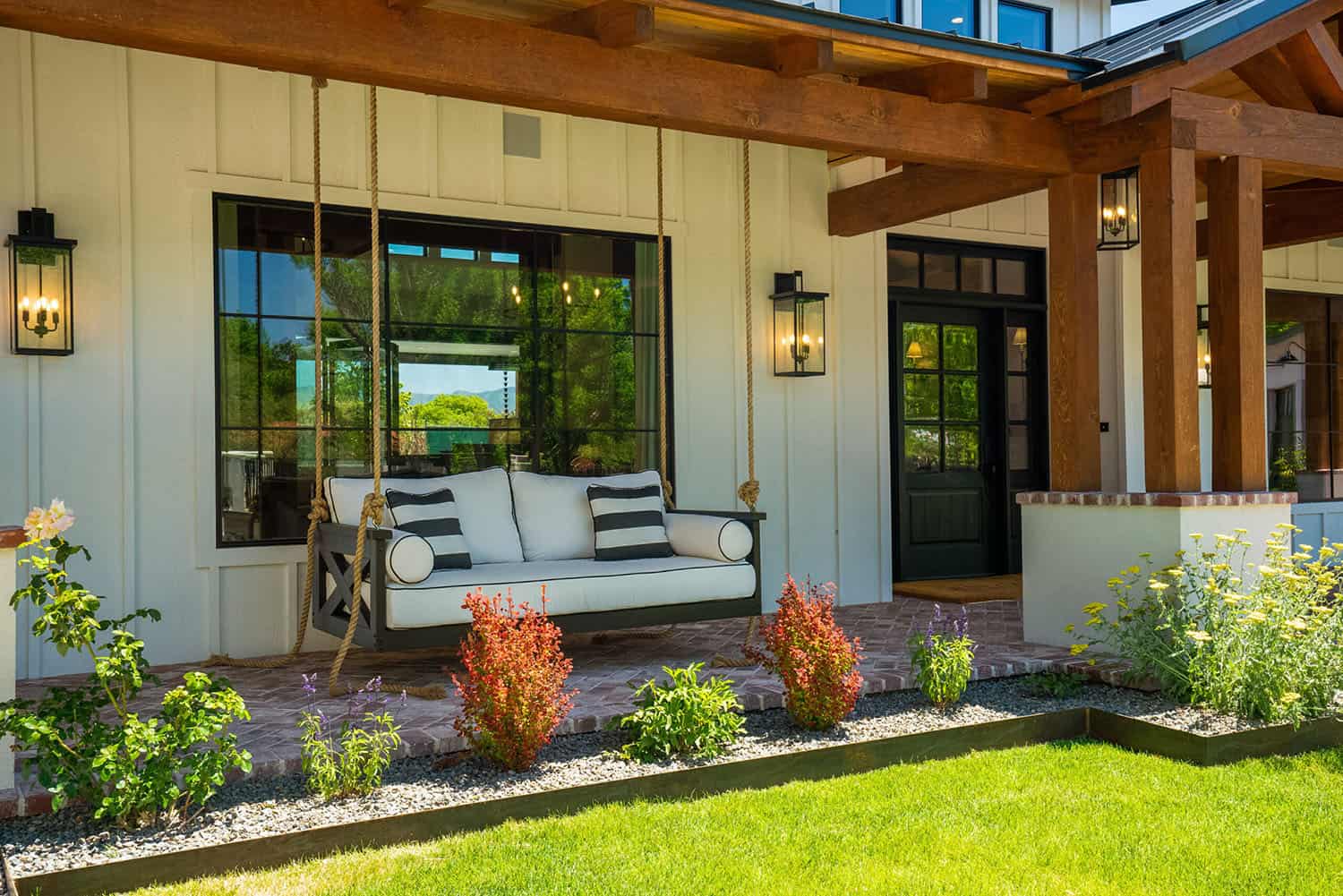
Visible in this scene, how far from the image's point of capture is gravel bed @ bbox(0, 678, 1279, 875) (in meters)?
3.12

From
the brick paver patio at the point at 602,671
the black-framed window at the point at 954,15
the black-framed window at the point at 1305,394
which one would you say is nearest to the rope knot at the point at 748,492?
the brick paver patio at the point at 602,671

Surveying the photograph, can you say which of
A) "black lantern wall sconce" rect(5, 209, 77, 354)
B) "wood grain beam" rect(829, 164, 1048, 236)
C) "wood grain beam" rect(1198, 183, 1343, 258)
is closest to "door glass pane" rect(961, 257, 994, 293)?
"wood grain beam" rect(829, 164, 1048, 236)

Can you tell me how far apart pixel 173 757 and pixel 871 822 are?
2.05m

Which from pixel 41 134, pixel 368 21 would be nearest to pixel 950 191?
pixel 368 21

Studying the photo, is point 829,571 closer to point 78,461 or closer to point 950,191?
point 950,191

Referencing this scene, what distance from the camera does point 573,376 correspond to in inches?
261

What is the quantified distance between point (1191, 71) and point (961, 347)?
337 cm

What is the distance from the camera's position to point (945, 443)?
8.38m

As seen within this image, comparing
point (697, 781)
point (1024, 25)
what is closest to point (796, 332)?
point (1024, 25)

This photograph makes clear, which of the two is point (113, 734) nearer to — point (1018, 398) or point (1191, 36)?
point (1191, 36)

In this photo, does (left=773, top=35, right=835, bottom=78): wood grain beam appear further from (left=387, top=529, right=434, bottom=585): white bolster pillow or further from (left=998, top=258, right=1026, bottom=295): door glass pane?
(left=998, top=258, right=1026, bottom=295): door glass pane

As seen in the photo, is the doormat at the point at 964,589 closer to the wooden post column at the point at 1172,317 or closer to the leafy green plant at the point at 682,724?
the wooden post column at the point at 1172,317

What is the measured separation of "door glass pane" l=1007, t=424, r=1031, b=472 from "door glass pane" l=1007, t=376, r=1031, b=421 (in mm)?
85

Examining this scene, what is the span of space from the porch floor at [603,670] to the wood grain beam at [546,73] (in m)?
2.28
